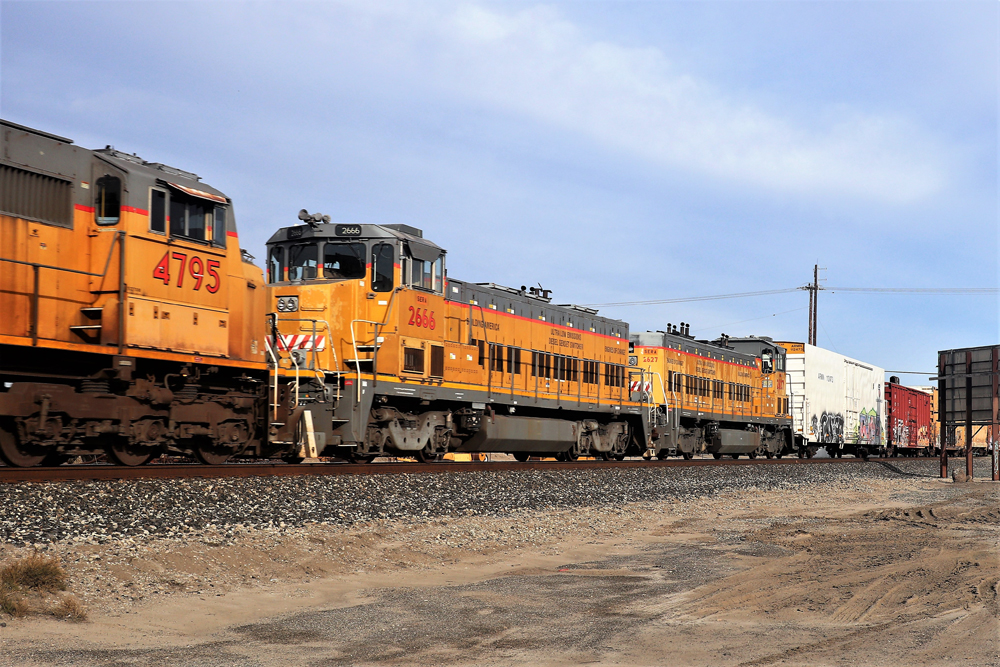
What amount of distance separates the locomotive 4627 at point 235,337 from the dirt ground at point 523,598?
10.6ft

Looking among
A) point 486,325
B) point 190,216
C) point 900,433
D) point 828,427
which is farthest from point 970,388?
point 190,216

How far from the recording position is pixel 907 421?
48031mm

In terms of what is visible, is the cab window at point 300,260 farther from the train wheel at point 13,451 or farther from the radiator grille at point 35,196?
the train wheel at point 13,451

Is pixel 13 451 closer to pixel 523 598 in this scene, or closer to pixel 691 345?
pixel 523 598

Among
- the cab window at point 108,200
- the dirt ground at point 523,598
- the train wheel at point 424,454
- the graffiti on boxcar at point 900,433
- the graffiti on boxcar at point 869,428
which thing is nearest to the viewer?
the dirt ground at point 523,598

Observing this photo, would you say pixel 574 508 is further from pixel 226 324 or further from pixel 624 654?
pixel 624 654

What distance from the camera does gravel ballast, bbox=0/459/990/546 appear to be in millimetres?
8555

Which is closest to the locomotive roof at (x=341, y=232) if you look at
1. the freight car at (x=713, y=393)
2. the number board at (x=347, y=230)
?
the number board at (x=347, y=230)

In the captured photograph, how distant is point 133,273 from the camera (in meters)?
11.3

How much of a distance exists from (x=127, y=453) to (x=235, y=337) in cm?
216

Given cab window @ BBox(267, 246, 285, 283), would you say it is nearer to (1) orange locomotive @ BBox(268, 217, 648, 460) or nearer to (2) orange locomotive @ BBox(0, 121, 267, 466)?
(1) orange locomotive @ BBox(268, 217, 648, 460)

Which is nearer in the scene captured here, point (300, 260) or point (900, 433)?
point (300, 260)

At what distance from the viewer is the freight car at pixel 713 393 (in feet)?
87.9

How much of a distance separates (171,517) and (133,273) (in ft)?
11.6
